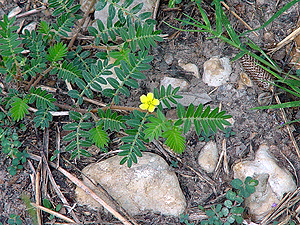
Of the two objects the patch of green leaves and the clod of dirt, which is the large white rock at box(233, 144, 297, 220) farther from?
the patch of green leaves

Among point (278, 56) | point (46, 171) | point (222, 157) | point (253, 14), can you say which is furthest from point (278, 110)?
point (46, 171)

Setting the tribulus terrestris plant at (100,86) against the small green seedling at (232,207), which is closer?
the tribulus terrestris plant at (100,86)

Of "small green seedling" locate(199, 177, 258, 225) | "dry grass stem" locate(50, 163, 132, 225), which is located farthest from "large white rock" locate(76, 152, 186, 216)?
"small green seedling" locate(199, 177, 258, 225)

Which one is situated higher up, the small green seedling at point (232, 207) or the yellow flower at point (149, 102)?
the yellow flower at point (149, 102)

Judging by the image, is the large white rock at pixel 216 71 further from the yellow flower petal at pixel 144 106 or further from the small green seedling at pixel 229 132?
the yellow flower petal at pixel 144 106

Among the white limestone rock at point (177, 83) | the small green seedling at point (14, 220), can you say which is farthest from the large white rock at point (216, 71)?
the small green seedling at point (14, 220)

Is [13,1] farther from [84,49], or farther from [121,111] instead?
[121,111]
